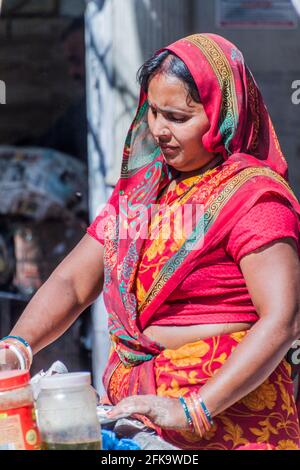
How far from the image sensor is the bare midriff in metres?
2.37

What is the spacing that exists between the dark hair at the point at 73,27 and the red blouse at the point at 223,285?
2156mm

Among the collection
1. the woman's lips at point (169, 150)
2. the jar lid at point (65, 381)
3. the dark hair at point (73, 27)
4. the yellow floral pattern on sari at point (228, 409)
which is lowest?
the yellow floral pattern on sari at point (228, 409)

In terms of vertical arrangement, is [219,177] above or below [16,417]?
Result: above

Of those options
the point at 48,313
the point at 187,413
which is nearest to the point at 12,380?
the point at 187,413

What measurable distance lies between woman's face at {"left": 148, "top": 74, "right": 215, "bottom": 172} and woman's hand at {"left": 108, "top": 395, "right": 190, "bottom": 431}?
636mm

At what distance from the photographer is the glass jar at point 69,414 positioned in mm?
1938

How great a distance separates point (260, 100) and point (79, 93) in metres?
1.92

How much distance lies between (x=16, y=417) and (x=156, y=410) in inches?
13.9

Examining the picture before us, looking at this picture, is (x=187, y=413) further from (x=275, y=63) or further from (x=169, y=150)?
(x=275, y=63)

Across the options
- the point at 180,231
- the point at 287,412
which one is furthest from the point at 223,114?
the point at 287,412

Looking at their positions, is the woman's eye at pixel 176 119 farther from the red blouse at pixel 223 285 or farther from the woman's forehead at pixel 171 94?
the red blouse at pixel 223 285

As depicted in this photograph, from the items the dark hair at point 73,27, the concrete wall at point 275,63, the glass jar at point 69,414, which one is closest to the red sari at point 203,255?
the glass jar at point 69,414

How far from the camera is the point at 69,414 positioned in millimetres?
1937
